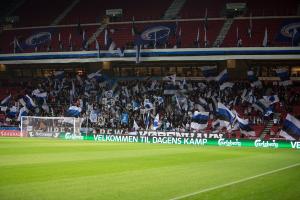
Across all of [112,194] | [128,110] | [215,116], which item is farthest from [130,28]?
[112,194]

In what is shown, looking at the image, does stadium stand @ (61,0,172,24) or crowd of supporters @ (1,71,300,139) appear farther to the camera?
stadium stand @ (61,0,172,24)

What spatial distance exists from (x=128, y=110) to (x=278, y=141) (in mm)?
14584

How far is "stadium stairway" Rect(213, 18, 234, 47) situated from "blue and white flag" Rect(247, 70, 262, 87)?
382cm

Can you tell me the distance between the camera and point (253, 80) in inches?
1761

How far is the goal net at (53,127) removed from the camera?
42406 millimetres

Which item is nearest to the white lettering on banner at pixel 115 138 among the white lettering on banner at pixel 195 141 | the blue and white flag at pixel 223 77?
the white lettering on banner at pixel 195 141

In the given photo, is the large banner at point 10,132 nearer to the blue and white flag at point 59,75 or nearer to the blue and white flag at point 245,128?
the blue and white flag at point 59,75

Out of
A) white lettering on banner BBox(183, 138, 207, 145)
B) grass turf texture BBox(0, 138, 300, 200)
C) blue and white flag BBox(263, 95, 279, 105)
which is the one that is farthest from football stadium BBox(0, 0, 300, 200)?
grass turf texture BBox(0, 138, 300, 200)

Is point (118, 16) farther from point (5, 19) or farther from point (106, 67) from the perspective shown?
point (5, 19)

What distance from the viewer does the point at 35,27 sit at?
56.6 m

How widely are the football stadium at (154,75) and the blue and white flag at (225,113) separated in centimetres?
8

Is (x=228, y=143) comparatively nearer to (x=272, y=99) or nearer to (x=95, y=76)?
(x=272, y=99)

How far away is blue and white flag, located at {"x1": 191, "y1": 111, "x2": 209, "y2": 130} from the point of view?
1622 inches

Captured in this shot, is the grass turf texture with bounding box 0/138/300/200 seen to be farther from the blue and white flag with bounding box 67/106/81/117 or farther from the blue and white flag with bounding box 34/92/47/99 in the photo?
the blue and white flag with bounding box 34/92/47/99
